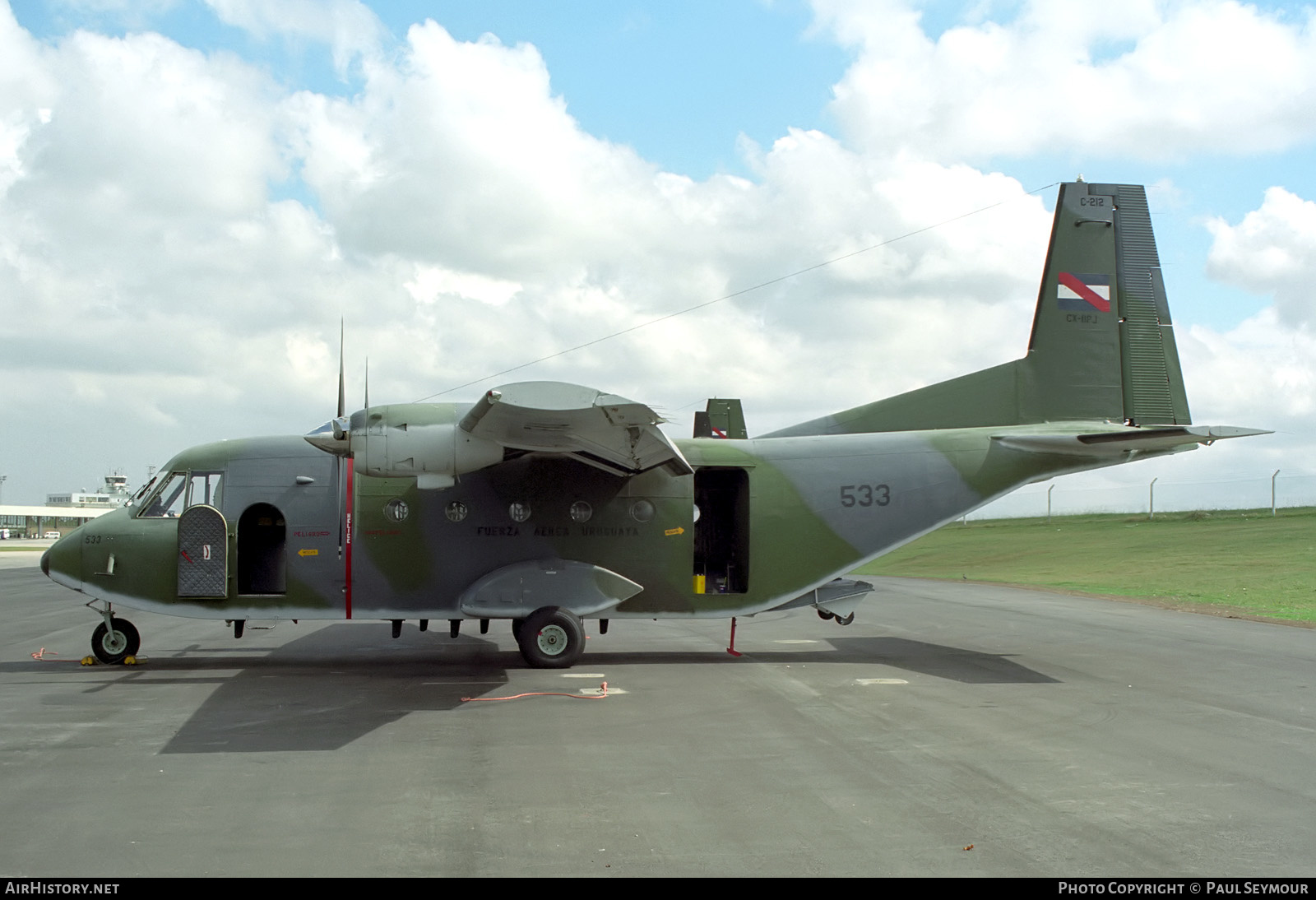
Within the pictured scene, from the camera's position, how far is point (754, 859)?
529cm

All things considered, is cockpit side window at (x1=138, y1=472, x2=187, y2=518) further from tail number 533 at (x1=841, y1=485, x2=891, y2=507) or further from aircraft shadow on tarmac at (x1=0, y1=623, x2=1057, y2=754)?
tail number 533 at (x1=841, y1=485, x2=891, y2=507)

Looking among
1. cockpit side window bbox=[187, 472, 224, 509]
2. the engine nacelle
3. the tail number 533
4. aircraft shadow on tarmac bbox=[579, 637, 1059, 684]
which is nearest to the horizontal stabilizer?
the tail number 533

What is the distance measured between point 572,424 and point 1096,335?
29.2 ft

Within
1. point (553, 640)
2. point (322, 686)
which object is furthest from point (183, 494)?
point (553, 640)

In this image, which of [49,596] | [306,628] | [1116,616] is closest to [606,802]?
[306,628]

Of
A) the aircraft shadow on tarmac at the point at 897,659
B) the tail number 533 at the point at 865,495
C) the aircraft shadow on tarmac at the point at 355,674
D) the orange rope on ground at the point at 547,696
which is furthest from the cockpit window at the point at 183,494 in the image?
the tail number 533 at the point at 865,495

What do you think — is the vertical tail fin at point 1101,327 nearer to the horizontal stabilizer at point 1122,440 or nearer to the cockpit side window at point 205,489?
the horizontal stabilizer at point 1122,440

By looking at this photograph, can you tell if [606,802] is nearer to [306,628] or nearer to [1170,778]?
[1170,778]

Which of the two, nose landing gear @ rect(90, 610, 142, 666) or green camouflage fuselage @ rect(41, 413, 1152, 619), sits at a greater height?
green camouflage fuselage @ rect(41, 413, 1152, 619)

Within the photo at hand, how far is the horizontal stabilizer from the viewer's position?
12.9 metres

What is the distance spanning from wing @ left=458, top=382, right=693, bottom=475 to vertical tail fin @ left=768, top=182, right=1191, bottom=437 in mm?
6097

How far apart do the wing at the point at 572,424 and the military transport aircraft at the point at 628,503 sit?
0.28 feet

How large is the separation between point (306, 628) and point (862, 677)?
1128 centimetres

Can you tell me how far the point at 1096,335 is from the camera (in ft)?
47.7
